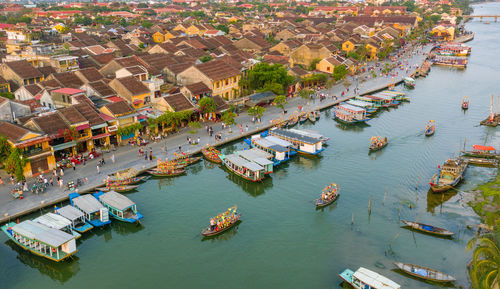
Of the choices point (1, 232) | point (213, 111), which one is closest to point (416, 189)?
point (213, 111)

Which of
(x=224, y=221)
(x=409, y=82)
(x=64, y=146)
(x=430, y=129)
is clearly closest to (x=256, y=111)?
(x=430, y=129)

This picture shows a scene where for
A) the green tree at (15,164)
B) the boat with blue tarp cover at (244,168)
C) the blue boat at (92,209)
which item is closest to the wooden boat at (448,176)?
the boat with blue tarp cover at (244,168)

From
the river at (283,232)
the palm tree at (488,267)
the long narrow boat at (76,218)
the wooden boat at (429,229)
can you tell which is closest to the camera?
the palm tree at (488,267)

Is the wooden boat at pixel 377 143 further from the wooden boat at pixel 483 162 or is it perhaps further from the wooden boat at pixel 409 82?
the wooden boat at pixel 409 82

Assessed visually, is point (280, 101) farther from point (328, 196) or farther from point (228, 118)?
point (328, 196)

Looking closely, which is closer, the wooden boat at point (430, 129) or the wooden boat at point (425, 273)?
the wooden boat at point (425, 273)

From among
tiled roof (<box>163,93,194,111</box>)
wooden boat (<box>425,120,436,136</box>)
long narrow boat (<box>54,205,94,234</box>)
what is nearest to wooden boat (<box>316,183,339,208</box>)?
long narrow boat (<box>54,205,94,234</box>)
